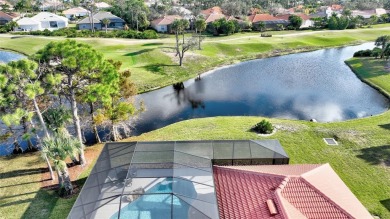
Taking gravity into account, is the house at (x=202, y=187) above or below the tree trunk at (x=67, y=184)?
above

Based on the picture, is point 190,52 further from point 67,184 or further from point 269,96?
point 67,184

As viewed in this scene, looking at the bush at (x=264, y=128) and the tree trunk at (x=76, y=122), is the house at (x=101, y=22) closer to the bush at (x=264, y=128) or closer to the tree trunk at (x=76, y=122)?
the tree trunk at (x=76, y=122)

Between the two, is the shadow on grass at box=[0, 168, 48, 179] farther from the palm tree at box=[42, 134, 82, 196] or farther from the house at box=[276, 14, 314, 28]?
the house at box=[276, 14, 314, 28]

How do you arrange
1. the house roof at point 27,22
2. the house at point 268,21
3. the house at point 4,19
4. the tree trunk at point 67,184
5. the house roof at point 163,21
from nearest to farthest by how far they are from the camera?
the tree trunk at point 67,184
the house roof at point 27,22
the house roof at point 163,21
the house at point 268,21
the house at point 4,19

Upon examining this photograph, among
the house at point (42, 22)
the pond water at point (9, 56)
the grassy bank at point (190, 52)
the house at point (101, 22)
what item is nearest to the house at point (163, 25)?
the house at point (101, 22)

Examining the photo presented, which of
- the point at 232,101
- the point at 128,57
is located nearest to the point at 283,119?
the point at 232,101

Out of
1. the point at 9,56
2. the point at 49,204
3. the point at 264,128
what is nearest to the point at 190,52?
the point at 264,128
